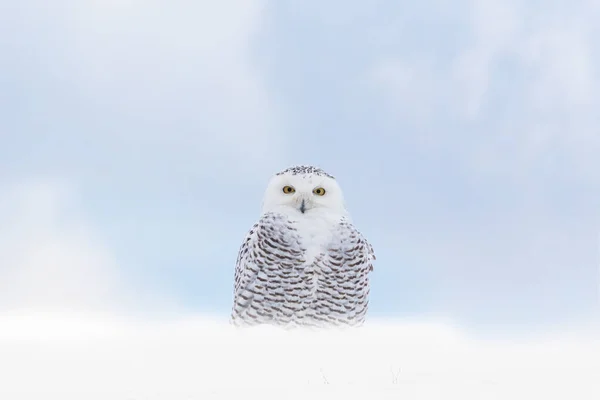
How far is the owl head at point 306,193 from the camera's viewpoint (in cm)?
1089

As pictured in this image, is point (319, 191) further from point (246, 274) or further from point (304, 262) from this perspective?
point (246, 274)

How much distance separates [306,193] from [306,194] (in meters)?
0.02

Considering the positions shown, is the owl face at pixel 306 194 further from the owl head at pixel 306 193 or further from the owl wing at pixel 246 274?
the owl wing at pixel 246 274

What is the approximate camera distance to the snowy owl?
34.7 feet

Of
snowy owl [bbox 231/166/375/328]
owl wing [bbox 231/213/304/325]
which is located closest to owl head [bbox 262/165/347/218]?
snowy owl [bbox 231/166/375/328]

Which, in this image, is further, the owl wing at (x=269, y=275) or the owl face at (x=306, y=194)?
the owl face at (x=306, y=194)

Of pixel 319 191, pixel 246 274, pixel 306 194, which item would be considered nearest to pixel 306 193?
pixel 306 194

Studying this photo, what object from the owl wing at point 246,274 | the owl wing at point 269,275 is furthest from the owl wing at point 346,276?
the owl wing at point 246,274

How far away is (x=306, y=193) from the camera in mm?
10883
